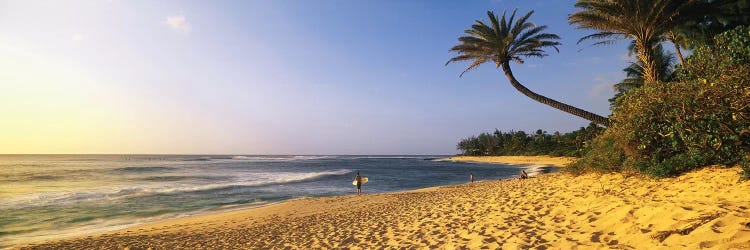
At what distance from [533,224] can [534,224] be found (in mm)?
19

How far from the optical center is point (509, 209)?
960 cm

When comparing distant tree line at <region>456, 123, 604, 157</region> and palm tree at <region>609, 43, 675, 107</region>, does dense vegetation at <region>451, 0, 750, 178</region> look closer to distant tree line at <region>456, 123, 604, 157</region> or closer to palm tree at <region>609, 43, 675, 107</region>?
palm tree at <region>609, 43, 675, 107</region>

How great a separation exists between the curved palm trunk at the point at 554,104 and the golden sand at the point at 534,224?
3.99m

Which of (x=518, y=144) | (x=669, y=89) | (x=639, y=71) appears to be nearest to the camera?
(x=669, y=89)

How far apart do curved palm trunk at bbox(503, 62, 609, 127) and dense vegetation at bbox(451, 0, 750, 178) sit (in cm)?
6

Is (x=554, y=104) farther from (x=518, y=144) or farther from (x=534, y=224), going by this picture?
(x=518, y=144)

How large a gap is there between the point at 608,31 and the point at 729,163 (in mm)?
8867

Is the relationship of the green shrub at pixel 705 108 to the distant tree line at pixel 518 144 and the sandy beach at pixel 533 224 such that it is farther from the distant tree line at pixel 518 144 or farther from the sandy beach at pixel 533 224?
the distant tree line at pixel 518 144

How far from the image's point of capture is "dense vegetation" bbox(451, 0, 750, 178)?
19.8 ft

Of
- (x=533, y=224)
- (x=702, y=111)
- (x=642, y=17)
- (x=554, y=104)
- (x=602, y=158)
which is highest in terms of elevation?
(x=642, y=17)

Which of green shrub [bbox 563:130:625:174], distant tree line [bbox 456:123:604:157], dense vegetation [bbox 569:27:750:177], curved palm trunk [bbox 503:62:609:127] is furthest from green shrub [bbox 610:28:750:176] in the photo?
distant tree line [bbox 456:123:604:157]

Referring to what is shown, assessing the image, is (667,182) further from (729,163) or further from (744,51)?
(744,51)

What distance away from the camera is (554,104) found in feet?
55.8

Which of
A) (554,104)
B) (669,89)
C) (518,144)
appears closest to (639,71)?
(554,104)
